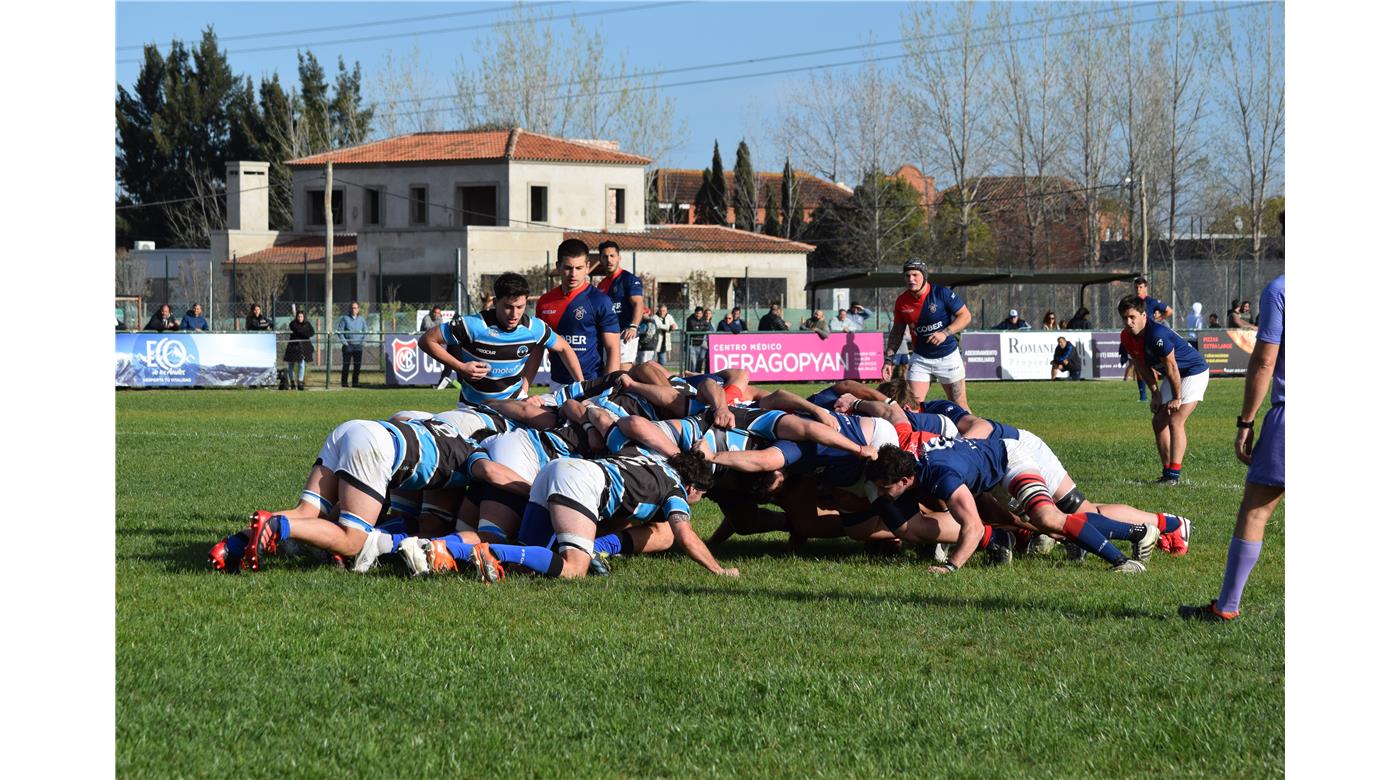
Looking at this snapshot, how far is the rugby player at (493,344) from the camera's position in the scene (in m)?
10.2

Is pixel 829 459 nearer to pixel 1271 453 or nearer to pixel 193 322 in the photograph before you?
pixel 1271 453

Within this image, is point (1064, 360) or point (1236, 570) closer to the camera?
point (1236, 570)

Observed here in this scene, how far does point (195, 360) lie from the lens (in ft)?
95.7

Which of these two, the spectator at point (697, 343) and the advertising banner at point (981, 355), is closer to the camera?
the spectator at point (697, 343)

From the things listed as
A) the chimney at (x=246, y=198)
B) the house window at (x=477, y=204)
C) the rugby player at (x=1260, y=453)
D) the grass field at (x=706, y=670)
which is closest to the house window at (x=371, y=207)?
the house window at (x=477, y=204)

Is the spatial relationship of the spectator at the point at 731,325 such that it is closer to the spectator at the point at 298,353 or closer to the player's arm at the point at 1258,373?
the spectator at the point at 298,353

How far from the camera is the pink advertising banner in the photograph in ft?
102

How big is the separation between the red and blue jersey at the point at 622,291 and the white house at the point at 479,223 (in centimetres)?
4524

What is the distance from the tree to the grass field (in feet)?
229

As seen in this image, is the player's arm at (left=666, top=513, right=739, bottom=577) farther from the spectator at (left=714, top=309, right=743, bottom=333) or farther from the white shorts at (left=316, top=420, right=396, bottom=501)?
the spectator at (left=714, top=309, right=743, bottom=333)

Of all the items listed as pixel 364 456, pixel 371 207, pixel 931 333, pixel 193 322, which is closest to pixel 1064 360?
pixel 931 333

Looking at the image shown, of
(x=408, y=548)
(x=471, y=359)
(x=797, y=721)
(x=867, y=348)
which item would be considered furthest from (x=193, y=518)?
(x=867, y=348)

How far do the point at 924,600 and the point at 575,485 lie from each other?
190 centimetres

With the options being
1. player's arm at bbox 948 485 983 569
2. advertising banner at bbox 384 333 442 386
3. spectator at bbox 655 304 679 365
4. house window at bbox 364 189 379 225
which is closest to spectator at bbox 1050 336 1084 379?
spectator at bbox 655 304 679 365
